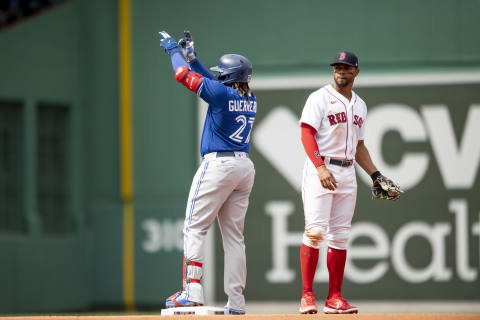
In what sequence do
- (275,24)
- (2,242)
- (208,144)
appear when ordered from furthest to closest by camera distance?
(275,24) < (2,242) < (208,144)

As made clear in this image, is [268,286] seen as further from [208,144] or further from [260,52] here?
[208,144]

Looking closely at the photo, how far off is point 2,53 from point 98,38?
1683 millimetres

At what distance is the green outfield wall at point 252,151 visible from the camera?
45.6 feet

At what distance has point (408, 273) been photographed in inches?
547

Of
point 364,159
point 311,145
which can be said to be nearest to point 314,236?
point 311,145

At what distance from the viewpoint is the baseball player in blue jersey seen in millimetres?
7242

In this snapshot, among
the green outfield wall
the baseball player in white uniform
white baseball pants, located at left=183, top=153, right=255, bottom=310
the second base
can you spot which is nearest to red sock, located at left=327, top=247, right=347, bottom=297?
the baseball player in white uniform

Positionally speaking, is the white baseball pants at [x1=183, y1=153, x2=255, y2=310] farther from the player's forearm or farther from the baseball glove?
the baseball glove

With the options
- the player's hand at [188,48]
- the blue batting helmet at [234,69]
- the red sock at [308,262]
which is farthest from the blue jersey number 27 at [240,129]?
the red sock at [308,262]

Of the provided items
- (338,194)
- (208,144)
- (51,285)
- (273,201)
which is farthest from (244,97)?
(51,285)

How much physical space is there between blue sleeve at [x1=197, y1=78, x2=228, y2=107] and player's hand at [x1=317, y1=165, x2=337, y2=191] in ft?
3.04

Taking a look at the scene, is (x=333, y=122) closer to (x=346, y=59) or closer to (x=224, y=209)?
(x=346, y=59)

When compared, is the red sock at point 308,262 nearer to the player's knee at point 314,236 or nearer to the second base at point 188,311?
the player's knee at point 314,236

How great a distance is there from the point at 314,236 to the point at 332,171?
0.54 metres
